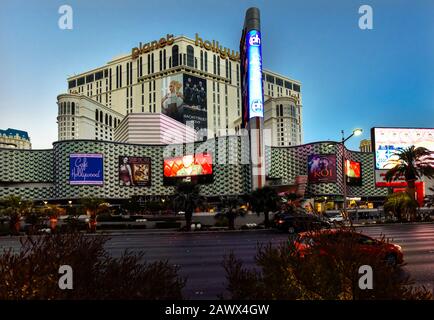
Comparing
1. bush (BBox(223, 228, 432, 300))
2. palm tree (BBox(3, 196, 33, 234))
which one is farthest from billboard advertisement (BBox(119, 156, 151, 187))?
bush (BBox(223, 228, 432, 300))

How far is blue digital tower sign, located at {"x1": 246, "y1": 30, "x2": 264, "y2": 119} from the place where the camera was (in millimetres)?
101312

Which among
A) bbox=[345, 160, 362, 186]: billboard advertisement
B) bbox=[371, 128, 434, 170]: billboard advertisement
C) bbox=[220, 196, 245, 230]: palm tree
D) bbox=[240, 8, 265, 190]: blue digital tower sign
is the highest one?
bbox=[240, 8, 265, 190]: blue digital tower sign

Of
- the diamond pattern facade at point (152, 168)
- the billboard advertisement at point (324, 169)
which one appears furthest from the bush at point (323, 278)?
the billboard advertisement at point (324, 169)

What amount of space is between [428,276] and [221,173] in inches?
4385

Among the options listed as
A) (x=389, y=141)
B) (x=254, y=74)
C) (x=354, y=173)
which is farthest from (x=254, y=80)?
(x=354, y=173)

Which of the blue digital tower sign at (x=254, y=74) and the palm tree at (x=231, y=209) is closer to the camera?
the palm tree at (x=231, y=209)

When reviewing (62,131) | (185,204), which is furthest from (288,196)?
(62,131)

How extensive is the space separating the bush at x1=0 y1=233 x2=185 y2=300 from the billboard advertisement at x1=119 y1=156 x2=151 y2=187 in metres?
122

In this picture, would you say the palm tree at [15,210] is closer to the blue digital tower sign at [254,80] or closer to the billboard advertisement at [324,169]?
the blue digital tower sign at [254,80]

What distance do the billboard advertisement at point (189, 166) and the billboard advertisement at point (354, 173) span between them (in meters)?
42.8

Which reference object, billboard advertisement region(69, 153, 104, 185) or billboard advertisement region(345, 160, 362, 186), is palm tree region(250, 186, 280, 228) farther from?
billboard advertisement region(345, 160, 362, 186)

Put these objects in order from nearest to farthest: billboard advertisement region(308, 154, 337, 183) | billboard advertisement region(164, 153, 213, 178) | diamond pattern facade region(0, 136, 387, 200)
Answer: billboard advertisement region(308, 154, 337, 183), diamond pattern facade region(0, 136, 387, 200), billboard advertisement region(164, 153, 213, 178)

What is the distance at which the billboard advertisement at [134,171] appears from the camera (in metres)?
125

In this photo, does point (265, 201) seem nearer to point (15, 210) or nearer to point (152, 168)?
point (15, 210)
